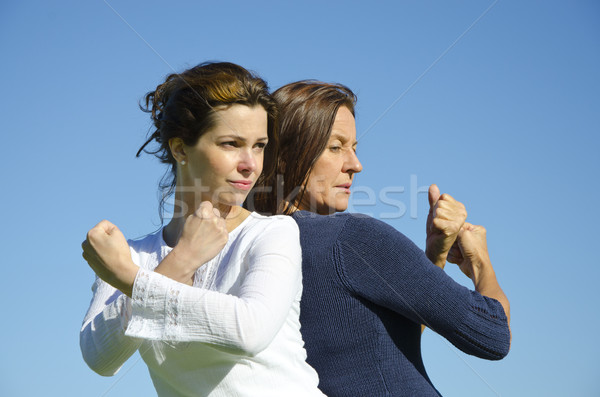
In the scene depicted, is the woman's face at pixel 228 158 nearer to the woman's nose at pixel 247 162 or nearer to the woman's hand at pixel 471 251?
the woman's nose at pixel 247 162

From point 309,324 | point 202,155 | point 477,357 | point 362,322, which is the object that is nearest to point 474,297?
point 477,357

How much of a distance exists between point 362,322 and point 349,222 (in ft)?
1.35

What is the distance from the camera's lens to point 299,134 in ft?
10.1

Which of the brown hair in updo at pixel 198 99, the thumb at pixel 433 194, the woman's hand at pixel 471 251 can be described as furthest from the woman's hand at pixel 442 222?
the brown hair in updo at pixel 198 99

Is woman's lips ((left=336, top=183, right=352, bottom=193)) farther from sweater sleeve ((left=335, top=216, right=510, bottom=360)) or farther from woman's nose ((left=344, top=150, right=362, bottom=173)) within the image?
sweater sleeve ((left=335, top=216, right=510, bottom=360))

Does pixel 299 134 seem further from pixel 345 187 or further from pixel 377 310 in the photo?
pixel 377 310

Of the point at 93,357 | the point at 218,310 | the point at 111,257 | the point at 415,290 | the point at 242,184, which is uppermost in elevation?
the point at 242,184

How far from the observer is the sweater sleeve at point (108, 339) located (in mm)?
2156

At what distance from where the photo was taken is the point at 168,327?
195 cm

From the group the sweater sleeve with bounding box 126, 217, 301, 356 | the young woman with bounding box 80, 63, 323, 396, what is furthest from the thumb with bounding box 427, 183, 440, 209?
the sweater sleeve with bounding box 126, 217, 301, 356

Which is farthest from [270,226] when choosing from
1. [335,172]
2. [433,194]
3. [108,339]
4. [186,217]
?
[433,194]

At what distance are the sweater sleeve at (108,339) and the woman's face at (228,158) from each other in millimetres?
598

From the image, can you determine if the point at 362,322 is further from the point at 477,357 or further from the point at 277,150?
the point at 277,150

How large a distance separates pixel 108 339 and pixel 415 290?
3.77 feet
